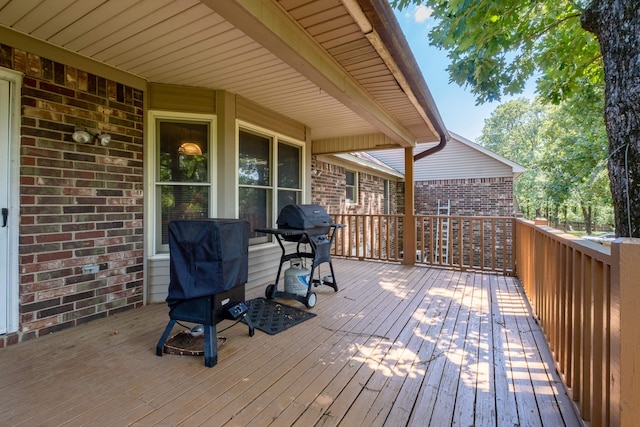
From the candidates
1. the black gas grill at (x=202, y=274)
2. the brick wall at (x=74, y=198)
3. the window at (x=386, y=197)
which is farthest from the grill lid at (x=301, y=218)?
the window at (x=386, y=197)

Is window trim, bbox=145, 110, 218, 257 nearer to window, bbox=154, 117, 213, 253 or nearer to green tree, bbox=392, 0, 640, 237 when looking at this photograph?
window, bbox=154, 117, 213, 253

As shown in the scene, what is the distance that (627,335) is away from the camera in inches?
43.8

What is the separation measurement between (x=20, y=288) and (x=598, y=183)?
58.6 feet

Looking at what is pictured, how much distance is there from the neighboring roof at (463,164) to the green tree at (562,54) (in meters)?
5.44

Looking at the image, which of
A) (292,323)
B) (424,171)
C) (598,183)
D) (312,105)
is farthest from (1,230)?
(598,183)

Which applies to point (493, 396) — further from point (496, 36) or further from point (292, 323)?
point (496, 36)

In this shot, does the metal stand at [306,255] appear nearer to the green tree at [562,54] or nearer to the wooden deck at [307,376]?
the wooden deck at [307,376]

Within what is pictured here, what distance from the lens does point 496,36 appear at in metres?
3.12

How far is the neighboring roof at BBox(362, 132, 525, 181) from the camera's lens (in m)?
9.97

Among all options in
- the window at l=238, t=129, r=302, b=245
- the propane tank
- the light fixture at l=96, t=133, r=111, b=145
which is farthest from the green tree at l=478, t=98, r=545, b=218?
the light fixture at l=96, t=133, r=111, b=145

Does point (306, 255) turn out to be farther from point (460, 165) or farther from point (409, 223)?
point (460, 165)

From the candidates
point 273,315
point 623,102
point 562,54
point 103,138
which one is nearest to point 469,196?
point 562,54

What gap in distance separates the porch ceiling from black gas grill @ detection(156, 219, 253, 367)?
4.65 feet

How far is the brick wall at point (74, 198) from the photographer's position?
2617 mm
